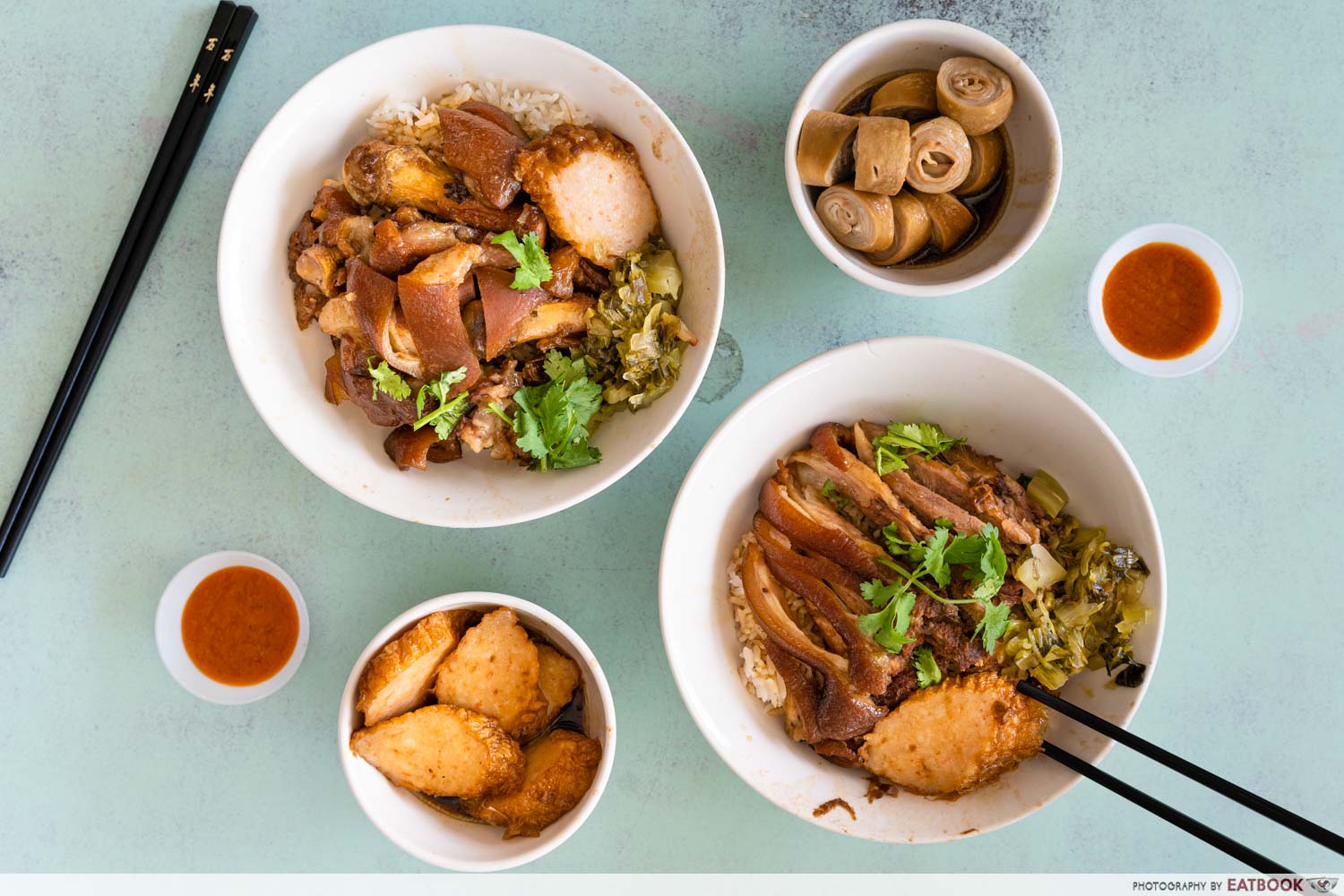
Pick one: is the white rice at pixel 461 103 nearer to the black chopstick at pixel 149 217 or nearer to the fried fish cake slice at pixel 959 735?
the black chopstick at pixel 149 217

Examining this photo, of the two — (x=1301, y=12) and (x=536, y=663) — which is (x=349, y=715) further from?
(x=1301, y=12)

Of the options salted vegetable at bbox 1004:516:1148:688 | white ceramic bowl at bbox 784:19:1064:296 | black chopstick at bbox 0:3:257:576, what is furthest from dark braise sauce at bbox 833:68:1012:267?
black chopstick at bbox 0:3:257:576

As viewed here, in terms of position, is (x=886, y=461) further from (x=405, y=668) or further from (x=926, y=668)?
(x=405, y=668)

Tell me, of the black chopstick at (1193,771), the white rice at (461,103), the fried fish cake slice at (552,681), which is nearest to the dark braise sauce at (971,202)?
the white rice at (461,103)

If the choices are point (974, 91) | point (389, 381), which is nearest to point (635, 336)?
point (389, 381)

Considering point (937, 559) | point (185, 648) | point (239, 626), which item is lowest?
point (185, 648)

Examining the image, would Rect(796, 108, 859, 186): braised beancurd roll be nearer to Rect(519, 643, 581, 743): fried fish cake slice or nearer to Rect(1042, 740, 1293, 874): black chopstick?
Rect(519, 643, 581, 743): fried fish cake slice
